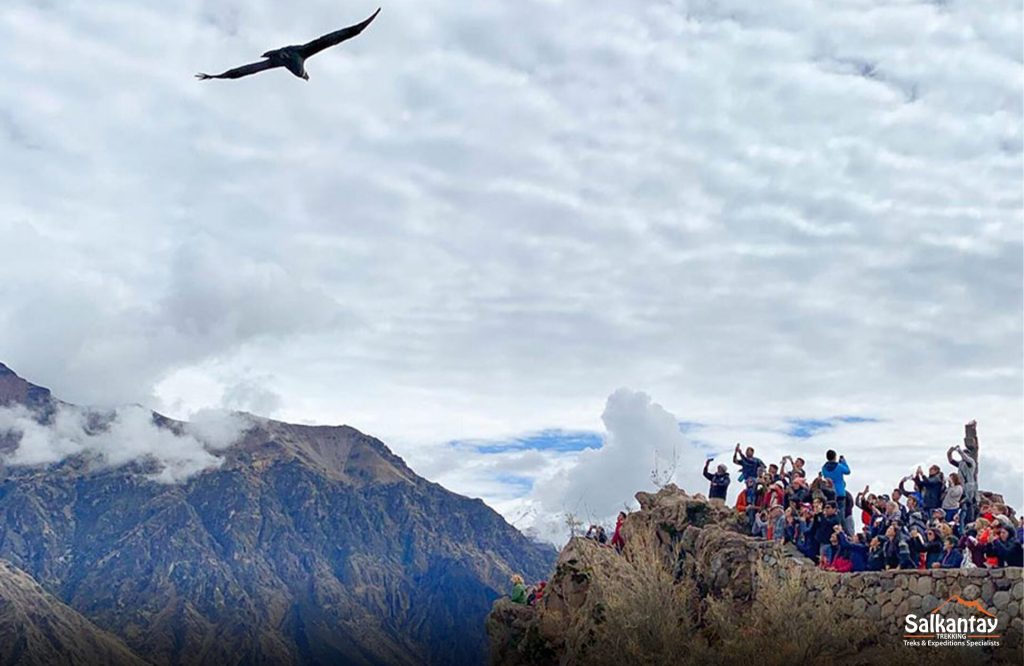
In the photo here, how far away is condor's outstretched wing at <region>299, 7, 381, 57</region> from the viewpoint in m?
16.2

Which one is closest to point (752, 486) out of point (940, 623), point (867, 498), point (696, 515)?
point (696, 515)

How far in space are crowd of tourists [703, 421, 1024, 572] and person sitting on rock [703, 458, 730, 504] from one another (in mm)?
2192

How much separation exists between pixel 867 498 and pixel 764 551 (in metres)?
3.57

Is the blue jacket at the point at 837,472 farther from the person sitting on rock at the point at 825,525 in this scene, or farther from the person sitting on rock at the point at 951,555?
the person sitting on rock at the point at 951,555

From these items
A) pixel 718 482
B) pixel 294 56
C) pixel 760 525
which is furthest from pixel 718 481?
pixel 294 56

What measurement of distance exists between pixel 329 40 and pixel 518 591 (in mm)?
23650

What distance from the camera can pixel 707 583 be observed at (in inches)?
1166

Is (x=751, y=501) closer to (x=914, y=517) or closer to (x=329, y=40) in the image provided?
(x=914, y=517)

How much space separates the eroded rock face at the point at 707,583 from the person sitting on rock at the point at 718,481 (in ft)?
1.82

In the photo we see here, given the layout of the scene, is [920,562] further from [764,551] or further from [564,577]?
[564,577]

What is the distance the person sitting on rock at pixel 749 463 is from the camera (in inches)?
1203

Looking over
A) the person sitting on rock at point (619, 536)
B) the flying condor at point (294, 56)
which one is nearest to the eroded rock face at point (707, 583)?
the person sitting on rock at point (619, 536)

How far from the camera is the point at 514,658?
32.5 meters

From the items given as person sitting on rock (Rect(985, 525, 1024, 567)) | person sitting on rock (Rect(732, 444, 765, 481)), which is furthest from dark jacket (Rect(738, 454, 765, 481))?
person sitting on rock (Rect(985, 525, 1024, 567))
